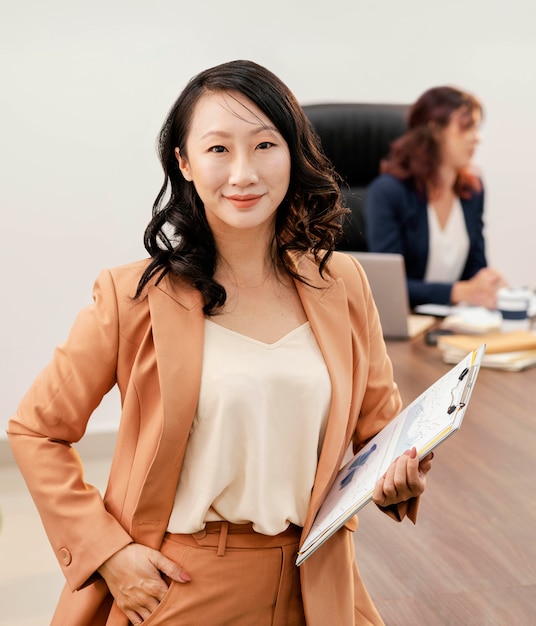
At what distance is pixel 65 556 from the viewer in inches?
48.5

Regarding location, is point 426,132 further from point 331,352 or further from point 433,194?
point 331,352

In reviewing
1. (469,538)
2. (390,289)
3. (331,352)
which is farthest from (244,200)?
(390,289)

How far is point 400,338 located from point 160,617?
5.65 ft

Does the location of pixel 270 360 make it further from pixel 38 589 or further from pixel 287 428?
pixel 38 589

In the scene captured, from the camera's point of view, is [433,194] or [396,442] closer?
[396,442]

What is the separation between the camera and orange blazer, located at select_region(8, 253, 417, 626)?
47.4 inches

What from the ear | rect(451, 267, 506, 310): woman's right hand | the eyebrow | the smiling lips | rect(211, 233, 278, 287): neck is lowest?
rect(451, 267, 506, 310): woman's right hand

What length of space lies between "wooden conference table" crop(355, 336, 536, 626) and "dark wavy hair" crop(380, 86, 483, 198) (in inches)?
51.0

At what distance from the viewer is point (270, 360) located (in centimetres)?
122

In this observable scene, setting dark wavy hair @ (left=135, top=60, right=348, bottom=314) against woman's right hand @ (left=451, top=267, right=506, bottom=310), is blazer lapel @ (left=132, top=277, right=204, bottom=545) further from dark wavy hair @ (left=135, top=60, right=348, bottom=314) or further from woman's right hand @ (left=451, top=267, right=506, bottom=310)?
woman's right hand @ (left=451, top=267, right=506, bottom=310)

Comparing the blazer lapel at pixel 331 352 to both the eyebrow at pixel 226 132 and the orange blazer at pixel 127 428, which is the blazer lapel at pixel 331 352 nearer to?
the orange blazer at pixel 127 428

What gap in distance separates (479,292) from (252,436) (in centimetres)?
203

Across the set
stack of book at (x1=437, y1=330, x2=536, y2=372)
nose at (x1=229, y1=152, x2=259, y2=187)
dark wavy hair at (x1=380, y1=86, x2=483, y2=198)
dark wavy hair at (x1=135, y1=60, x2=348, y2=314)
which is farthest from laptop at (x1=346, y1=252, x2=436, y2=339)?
nose at (x1=229, y1=152, x2=259, y2=187)

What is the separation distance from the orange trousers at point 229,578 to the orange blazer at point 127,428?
0.03m
